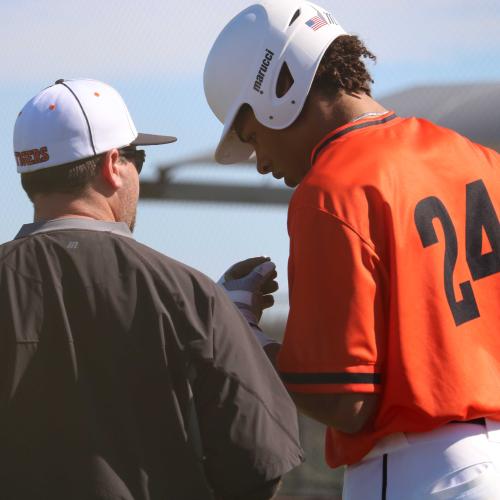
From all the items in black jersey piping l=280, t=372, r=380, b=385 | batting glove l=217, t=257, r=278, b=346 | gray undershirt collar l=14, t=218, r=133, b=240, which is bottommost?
black jersey piping l=280, t=372, r=380, b=385

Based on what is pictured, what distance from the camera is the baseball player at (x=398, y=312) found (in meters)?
2.58

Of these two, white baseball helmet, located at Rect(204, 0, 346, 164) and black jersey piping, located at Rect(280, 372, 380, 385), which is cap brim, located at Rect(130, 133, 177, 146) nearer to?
white baseball helmet, located at Rect(204, 0, 346, 164)

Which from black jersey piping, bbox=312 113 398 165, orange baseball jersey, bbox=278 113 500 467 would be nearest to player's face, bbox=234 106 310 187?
black jersey piping, bbox=312 113 398 165

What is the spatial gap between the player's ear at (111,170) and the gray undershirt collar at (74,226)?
0.13 meters

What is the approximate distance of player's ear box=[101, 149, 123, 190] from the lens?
279 cm

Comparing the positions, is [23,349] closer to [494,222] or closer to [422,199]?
[422,199]

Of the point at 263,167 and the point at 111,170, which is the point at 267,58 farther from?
the point at 111,170

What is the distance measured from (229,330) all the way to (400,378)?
43 cm

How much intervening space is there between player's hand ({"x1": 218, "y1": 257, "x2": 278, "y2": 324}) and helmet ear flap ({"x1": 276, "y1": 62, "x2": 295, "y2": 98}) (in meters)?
0.51

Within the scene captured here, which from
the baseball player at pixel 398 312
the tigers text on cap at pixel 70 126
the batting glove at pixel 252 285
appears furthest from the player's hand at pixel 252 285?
the tigers text on cap at pixel 70 126

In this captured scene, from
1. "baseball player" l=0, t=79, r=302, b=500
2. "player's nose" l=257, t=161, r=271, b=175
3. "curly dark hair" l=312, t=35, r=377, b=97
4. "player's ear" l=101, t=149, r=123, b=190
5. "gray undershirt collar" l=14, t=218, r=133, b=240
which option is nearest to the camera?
"baseball player" l=0, t=79, r=302, b=500

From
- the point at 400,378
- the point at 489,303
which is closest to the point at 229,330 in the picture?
the point at 400,378

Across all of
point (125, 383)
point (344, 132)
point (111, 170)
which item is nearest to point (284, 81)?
point (344, 132)

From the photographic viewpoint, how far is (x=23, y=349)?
8.30 ft
